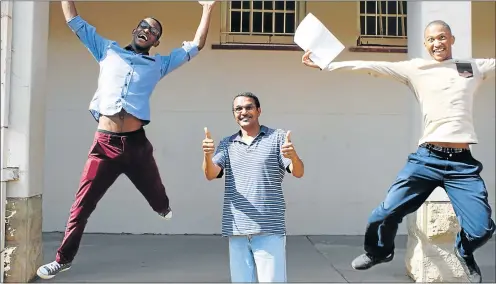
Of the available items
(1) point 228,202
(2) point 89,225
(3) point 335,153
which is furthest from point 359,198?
(1) point 228,202

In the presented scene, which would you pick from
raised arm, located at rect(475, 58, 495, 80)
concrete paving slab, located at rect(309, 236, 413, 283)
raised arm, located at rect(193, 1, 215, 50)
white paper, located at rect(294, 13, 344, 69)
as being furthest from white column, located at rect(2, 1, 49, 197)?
raised arm, located at rect(475, 58, 495, 80)

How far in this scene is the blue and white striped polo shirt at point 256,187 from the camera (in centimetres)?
304

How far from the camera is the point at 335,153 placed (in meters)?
7.12


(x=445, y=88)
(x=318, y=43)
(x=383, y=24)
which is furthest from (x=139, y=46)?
(x=383, y=24)

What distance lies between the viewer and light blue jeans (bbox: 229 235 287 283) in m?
3.03

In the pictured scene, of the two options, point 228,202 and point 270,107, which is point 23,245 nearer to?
point 228,202

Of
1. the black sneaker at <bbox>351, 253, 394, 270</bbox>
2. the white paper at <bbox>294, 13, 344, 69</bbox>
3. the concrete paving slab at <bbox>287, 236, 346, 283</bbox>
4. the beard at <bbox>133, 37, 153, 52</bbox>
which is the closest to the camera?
the white paper at <bbox>294, 13, 344, 69</bbox>

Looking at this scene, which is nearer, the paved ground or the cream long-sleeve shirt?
the cream long-sleeve shirt

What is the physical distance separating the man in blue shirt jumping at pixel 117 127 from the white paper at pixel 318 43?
0.66 m

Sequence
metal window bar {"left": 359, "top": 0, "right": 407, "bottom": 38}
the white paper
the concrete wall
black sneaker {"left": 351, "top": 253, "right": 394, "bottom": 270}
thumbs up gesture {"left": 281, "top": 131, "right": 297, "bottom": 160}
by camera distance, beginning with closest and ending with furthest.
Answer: thumbs up gesture {"left": 281, "top": 131, "right": 297, "bottom": 160}, the white paper, black sneaker {"left": 351, "top": 253, "right": 394, "bottom": 270}, the concrete wall, metal window bar {"left": 359, "top": 0, "right": 407, "bottom": 38}

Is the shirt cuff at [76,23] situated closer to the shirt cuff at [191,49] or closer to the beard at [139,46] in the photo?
the beard at [139,46]

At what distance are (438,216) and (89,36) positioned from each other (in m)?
3.32

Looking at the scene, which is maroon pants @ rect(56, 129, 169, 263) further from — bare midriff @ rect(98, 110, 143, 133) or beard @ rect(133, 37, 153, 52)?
beard @ rect(133, 37, 153, 52)

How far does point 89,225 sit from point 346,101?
13.1ft
